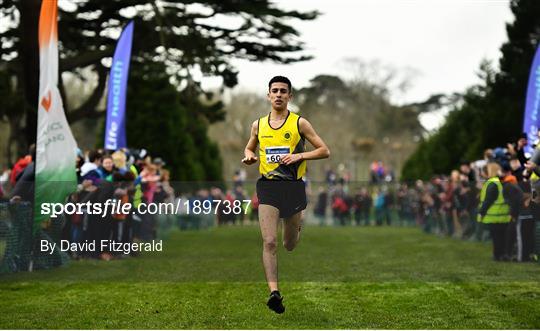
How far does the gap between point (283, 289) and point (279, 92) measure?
11.2 feet

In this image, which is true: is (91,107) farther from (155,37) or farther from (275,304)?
(275,304)

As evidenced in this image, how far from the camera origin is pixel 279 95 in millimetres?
9008

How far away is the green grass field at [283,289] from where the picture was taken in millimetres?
9133

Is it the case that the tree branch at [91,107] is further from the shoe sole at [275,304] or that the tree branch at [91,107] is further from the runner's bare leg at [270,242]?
the shoe sole at [275,304]

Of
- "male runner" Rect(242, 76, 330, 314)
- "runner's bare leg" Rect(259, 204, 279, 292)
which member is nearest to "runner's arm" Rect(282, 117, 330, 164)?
"male runner" Rect(242, 76, 330, 314)

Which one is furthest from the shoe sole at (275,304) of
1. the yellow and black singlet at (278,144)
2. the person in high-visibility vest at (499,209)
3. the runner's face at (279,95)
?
the person in high-visibility vest at (499,209)

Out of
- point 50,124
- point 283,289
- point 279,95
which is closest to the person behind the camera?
point 279,95

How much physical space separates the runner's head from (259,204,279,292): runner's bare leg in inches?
39.0

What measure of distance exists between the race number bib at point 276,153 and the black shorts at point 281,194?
221 millimetres

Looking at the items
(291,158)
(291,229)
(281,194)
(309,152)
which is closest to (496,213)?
(291,229)

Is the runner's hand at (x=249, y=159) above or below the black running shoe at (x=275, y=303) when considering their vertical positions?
above

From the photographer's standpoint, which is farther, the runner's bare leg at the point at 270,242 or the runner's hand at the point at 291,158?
the runner's bare leg at the point at 270,242

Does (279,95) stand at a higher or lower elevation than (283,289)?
higher

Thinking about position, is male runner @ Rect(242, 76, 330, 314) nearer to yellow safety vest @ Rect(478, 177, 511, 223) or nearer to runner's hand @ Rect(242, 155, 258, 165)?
runner's hand @ Rect(242, 155, 258, 165)
